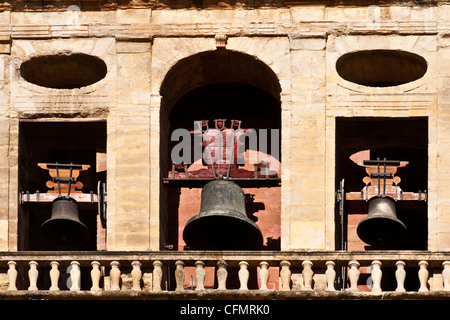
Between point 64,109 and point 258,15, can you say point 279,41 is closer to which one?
point 258,15

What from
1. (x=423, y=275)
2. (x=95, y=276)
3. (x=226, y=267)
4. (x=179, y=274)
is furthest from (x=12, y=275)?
(x=423, y=275)

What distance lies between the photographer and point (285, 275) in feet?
119

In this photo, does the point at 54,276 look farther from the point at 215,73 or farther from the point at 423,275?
the point at 423,275

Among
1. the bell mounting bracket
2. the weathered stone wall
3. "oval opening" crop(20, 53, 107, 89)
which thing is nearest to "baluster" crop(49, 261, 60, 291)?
the weathered stone wall

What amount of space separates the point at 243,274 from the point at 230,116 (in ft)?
13.4

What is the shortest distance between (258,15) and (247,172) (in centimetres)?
210

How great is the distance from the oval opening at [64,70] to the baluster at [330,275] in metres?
4.49

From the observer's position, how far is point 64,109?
38188 mm

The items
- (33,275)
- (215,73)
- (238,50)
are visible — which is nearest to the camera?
(33,275)

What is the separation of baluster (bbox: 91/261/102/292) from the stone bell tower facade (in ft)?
2.11

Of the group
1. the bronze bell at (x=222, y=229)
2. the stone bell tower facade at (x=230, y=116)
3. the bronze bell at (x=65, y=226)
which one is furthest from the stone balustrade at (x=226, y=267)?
the bronze bell at (x=65, y=226)

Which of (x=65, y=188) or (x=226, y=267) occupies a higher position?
(x=65, y=188)

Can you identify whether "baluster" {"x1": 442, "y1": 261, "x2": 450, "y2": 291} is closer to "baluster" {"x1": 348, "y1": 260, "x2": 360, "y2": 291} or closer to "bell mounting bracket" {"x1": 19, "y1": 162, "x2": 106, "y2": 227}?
"baluster" {"x1": 348, "y1": 260, "x2": 360, "y2": 291}

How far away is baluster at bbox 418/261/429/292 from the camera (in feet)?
118
